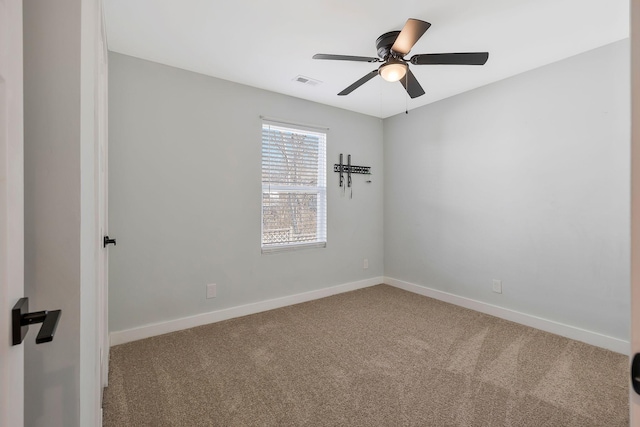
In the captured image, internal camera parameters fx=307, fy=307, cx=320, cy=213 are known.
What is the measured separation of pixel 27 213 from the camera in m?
0.76

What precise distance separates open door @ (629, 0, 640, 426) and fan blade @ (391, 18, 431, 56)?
1.39 m

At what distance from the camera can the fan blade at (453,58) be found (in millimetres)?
1937

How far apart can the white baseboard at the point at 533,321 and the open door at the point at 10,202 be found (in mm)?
3429

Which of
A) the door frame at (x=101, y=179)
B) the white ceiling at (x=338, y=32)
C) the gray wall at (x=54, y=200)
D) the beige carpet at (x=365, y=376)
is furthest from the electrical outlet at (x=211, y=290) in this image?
the gray wall at (x=54, y=200)

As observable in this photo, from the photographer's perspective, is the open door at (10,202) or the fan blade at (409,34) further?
the fan blade at (409,34)

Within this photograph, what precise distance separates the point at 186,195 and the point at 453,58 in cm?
238

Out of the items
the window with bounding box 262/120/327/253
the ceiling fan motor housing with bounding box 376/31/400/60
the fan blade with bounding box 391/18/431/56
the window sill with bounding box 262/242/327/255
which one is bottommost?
the window sill with bounding box 262/242/327/255

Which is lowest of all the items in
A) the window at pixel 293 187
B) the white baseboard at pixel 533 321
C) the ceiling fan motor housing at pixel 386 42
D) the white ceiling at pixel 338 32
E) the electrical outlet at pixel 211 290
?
the white baseboard at pixel 533 321

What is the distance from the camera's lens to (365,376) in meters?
2.04

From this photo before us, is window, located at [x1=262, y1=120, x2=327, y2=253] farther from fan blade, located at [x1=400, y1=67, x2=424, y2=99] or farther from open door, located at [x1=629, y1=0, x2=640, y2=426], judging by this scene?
open door, located at [x1=629, y1=0, x2=640, y2=426]

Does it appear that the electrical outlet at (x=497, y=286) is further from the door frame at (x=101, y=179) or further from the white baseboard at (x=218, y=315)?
the door frame at (x=101, y=179)

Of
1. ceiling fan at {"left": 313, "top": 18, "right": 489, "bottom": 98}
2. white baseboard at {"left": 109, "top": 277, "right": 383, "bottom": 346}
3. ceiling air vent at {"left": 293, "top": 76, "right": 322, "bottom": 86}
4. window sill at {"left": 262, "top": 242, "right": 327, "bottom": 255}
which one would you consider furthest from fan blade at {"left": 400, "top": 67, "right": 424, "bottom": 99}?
white baseboard at {"left": 109, "top": 277, "right": 383, "bottom": 346}

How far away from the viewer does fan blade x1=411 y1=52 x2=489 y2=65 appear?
1.94 meters

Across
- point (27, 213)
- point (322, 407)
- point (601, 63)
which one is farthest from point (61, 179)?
point (601, 63)
